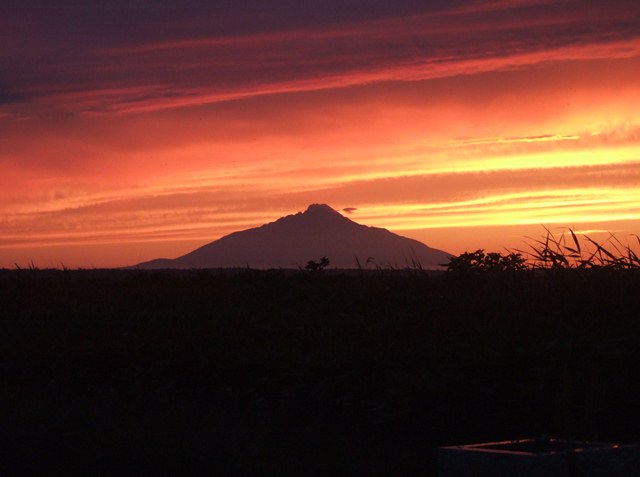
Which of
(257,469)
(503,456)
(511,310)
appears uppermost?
(511,310)

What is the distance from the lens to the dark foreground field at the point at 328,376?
8.06 meters

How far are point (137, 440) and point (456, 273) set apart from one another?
7415 mm

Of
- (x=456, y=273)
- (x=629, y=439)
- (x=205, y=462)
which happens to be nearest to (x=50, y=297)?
(x=456, y=273)

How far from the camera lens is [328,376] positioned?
397 inches

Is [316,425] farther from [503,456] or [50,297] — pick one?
[50,297]

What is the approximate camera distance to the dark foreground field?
26.5 ft

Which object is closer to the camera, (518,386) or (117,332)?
(518,386)

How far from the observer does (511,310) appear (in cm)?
1081

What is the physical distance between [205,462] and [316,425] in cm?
181

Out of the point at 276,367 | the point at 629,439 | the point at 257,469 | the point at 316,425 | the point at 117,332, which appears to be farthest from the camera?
the point at 117,332

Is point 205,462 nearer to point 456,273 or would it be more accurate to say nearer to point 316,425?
point 316,425

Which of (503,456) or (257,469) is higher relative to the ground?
(503,456)

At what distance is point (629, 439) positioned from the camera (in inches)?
315

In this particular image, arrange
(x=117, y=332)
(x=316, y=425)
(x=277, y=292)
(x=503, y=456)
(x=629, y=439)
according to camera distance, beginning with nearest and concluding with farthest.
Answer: (x=503, y=456)
(x=629, y=439)
(x=316, y=425)
(x=117, y=332)
(x=277, y=292)
